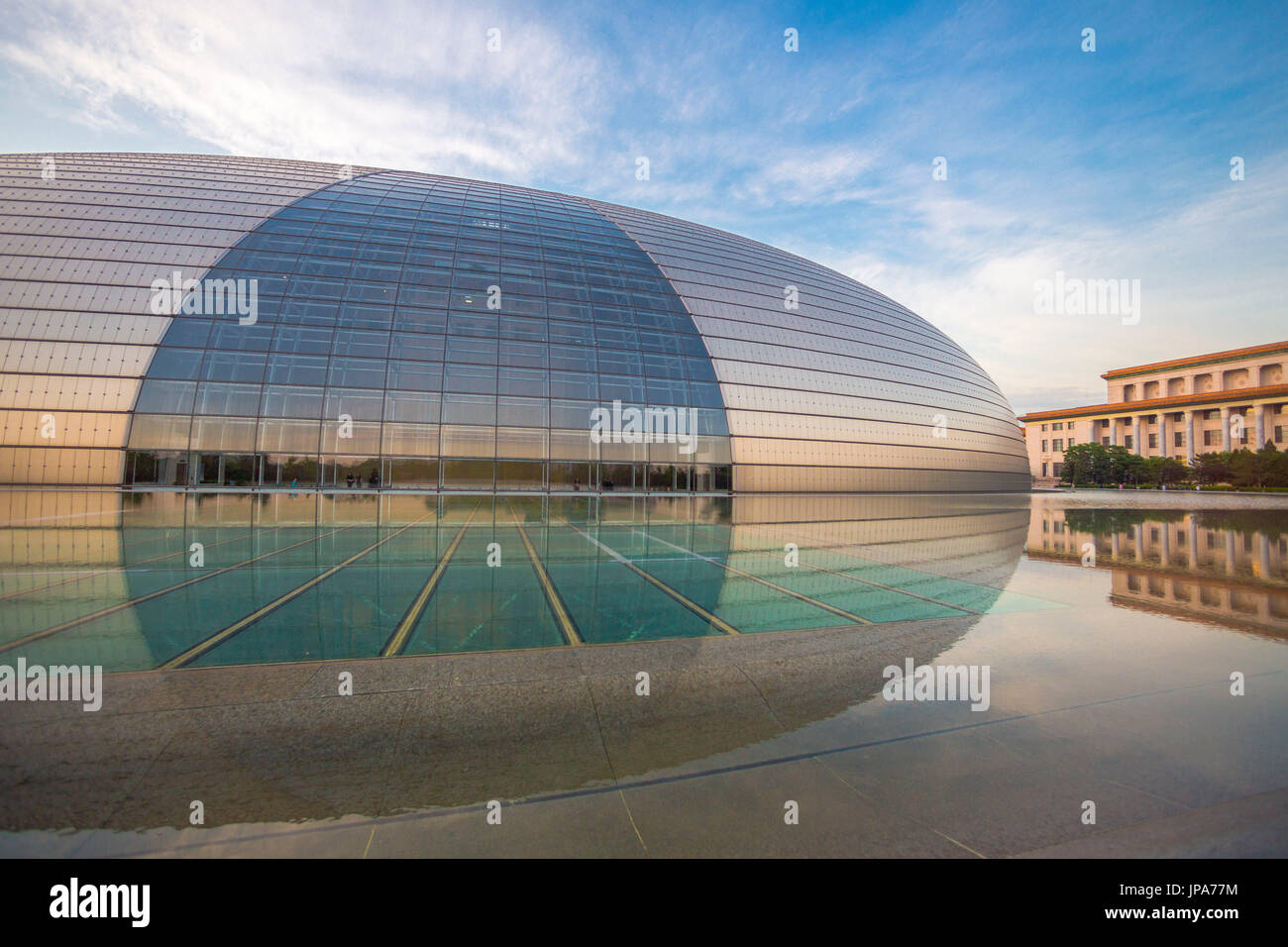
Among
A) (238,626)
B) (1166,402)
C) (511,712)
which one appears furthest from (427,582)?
(1166,402)

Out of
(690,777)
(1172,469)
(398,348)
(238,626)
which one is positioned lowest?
(690,777)

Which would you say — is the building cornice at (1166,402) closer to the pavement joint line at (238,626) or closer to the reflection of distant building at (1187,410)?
the reflection of distant building at (1187,410)

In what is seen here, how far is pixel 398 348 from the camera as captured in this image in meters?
26.5

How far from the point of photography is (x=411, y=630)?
6715mm

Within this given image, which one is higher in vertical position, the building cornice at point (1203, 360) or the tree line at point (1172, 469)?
the building cornice at point (1203, 360)

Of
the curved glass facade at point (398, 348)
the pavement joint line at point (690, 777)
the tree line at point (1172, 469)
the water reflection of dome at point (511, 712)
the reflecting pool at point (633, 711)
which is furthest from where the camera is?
the tree line at point (1172, 469)

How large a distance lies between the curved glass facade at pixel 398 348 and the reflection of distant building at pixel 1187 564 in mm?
15139

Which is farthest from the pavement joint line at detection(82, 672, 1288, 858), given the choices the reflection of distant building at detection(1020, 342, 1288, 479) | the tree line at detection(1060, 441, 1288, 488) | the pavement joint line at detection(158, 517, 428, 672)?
the reflection of distant building at detection(1020, 342, 1288, 479)

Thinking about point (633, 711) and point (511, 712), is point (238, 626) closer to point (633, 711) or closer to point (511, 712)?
point (511, 712)

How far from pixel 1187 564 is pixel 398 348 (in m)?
28.3

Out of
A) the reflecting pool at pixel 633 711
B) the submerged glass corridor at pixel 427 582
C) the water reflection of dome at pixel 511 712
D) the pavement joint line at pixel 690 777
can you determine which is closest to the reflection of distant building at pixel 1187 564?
the reflecting pool at pixel 633 711

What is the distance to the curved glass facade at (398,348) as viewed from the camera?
24469mm
